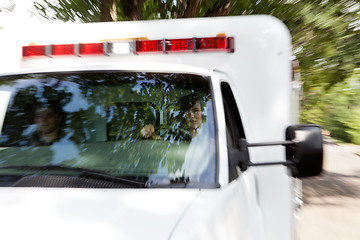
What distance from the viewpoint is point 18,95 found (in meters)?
2.51

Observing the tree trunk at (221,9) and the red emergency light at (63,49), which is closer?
the red emergency light at (63,49)

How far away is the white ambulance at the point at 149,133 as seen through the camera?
1.54 meters

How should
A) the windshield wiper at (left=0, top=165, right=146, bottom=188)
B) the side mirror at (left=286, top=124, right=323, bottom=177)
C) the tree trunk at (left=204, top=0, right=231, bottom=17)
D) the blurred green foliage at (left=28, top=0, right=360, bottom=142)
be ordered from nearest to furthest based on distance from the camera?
1. the windshield wiper at (left=0, top=165, right=146, bottom=188)
2. the side mirror at (left=286, top=124, right=323, bottom=177)
3. the blurred green foliage at (left=28, top=0, right=360, bottom=142)
4. the tree trunk at (left=204, top=0, right=231, bottom=17)

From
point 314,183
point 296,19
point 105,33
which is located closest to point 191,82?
point 105,33

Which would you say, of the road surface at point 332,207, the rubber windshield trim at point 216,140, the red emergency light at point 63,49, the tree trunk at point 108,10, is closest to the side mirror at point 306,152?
the rubber windshield trim at point 216,140

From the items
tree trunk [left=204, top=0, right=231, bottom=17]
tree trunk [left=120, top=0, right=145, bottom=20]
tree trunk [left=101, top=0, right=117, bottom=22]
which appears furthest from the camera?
tree trunk [left=120, top=0, right=145, bottom=20]

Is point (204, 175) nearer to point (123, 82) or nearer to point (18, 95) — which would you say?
point (123, 82)

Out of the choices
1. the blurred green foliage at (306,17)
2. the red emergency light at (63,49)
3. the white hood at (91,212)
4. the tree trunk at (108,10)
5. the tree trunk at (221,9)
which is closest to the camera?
the white hood at (91,212)

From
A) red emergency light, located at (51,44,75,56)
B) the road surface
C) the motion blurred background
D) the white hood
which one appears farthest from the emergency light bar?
the motion blurred background

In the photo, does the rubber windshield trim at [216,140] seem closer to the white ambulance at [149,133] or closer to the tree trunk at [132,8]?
the white ambulance at [149,133]

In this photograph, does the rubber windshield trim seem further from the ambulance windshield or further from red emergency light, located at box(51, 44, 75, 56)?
red emergency light, located at box(51, 44, 75, 56)

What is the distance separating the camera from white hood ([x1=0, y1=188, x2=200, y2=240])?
4.44ft

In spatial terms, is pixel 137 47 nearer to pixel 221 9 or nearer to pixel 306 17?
pixel 306 17

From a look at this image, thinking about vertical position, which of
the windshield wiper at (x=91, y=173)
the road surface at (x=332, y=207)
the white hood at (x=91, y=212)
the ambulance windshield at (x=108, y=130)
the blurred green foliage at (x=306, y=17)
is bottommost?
the road surface at (x=332, y=207)
